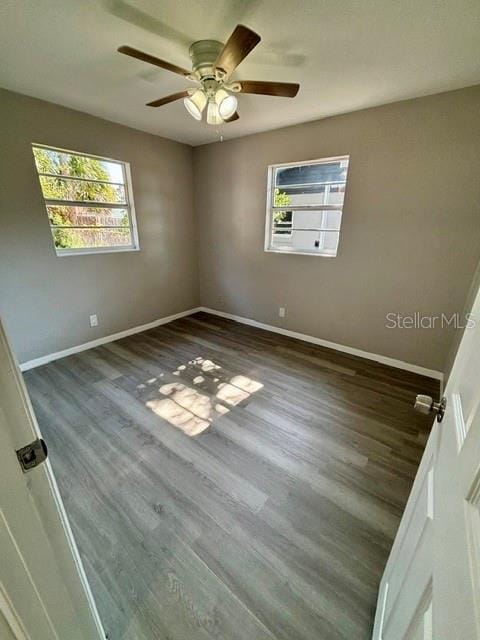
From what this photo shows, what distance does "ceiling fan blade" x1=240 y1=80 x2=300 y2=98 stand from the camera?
1621 mm

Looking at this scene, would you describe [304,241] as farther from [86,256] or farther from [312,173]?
[86,256]

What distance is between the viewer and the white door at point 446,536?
0.37 metres

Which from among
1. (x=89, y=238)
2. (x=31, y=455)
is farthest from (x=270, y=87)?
(x=89, y=238)

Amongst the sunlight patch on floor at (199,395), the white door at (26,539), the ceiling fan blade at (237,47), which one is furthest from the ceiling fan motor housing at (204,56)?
the sunlight patch on floor at (199,395)

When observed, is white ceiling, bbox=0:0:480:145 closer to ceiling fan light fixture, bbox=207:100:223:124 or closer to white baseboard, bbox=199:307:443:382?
ceiling fan light fixture, bbox=207:100:223:124

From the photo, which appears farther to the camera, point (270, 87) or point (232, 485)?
point (270, 87)

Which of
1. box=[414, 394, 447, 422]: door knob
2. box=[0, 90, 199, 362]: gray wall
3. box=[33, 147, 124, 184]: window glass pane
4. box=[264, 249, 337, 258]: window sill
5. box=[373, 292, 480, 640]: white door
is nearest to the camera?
box=[373, 292, 480, 640]: white door

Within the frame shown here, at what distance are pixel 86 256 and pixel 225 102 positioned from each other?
7.04 ft

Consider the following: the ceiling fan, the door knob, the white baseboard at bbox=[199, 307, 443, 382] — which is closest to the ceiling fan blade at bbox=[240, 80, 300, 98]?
the ceiling fan

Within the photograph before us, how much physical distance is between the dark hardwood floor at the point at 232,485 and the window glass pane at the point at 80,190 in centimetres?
173

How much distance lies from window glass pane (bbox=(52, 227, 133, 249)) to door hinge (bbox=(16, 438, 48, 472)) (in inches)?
111

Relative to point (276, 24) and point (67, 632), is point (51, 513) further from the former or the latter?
point (276, 24)

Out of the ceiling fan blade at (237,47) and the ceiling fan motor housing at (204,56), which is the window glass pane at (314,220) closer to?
the ceiling fan motor housing at (204,56)

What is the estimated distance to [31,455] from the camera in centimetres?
54
